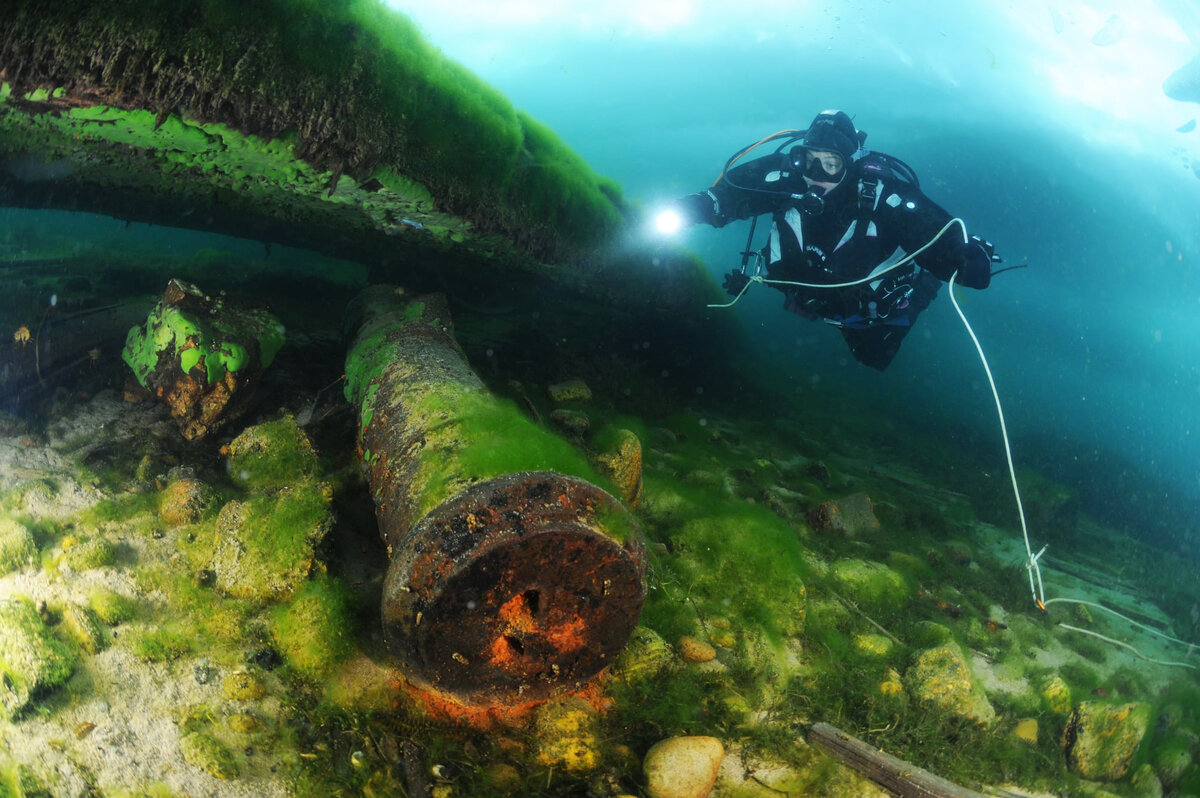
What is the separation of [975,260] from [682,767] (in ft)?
18.8

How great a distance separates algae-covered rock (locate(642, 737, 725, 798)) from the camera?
7.80ft

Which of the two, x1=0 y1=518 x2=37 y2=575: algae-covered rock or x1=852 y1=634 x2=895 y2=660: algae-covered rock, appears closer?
x1=0 y1=518 x2=37 y2=575: algae-covered rock

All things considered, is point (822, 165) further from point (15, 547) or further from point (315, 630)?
point (15, 547)

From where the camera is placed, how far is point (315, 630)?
2.68m

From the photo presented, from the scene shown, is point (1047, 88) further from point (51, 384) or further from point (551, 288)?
point (51, 384)

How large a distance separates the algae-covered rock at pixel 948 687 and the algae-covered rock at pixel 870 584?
2.74 feet

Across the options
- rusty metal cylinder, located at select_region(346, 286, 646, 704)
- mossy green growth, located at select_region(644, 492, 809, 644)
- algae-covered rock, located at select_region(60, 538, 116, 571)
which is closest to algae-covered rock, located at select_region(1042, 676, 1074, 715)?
mossy green growth, located at select_region(644, 492, 809, 644)

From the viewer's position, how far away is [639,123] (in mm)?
55875

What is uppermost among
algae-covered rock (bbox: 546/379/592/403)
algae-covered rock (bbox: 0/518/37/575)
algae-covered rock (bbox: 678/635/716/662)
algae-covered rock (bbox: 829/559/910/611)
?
algae-covered rock (bbox: 546/379/592/403)

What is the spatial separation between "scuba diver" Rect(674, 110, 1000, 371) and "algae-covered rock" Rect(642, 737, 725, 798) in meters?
5.47

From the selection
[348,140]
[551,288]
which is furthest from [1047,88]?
[348,140]

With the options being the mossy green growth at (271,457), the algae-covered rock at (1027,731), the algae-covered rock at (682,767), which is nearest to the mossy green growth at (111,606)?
the mossy green growth at (271,457)

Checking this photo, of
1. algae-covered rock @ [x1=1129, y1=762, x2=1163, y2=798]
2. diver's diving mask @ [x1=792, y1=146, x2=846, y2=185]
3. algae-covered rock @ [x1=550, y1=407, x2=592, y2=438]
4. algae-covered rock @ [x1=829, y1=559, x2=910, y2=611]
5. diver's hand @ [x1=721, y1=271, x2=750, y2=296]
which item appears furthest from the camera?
diver's hand @ [x1=721, y1=271, x2=750, y2=296]

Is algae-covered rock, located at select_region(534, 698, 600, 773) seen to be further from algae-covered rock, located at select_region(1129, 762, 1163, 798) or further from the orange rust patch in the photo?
algae-covered rock, located at select_region(1129, 762, 1163, 798)
